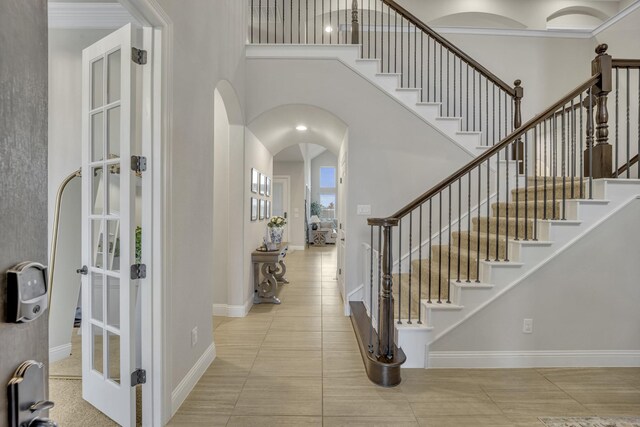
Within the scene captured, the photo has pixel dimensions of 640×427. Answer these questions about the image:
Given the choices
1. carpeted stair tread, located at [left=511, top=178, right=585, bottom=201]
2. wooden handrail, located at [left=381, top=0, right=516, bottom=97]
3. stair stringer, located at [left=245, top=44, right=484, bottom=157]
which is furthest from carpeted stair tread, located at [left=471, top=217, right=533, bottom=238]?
wooden handrail, located at [left=381, top=0, right=516, bottom=97]

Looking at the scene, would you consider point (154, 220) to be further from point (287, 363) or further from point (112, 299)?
point (287, 363)

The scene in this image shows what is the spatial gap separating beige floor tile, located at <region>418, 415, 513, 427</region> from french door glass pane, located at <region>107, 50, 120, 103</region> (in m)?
2.73

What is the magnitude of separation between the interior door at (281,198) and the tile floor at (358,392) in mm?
6922

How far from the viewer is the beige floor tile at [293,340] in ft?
9.59

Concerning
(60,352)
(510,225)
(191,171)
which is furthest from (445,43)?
(60,352)

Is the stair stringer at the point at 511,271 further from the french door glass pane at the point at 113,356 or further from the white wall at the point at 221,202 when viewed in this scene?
the white wall at the point at 221,202

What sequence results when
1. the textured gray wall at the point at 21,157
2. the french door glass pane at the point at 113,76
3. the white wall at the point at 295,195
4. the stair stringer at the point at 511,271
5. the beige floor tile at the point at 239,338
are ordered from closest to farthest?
1. the textured gray wall at the point at 21,157
2. the french door glass pane at the point at 113,76
3. the stair stringer at the point at 511,271
4. the beige floor tile at the point at 239,338
5. the white wall at the point at 295,195

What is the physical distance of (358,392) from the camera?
7.26 ft

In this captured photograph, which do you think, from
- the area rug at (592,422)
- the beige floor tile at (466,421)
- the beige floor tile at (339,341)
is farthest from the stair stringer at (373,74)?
the beige floor tile at (466,421)

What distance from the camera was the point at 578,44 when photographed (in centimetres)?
485

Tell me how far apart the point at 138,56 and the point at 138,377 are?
1863 millimetres

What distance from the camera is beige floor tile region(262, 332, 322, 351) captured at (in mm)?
2922

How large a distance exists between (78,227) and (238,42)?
245 centimetres

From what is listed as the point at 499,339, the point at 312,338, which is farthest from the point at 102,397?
the point at 499,339
